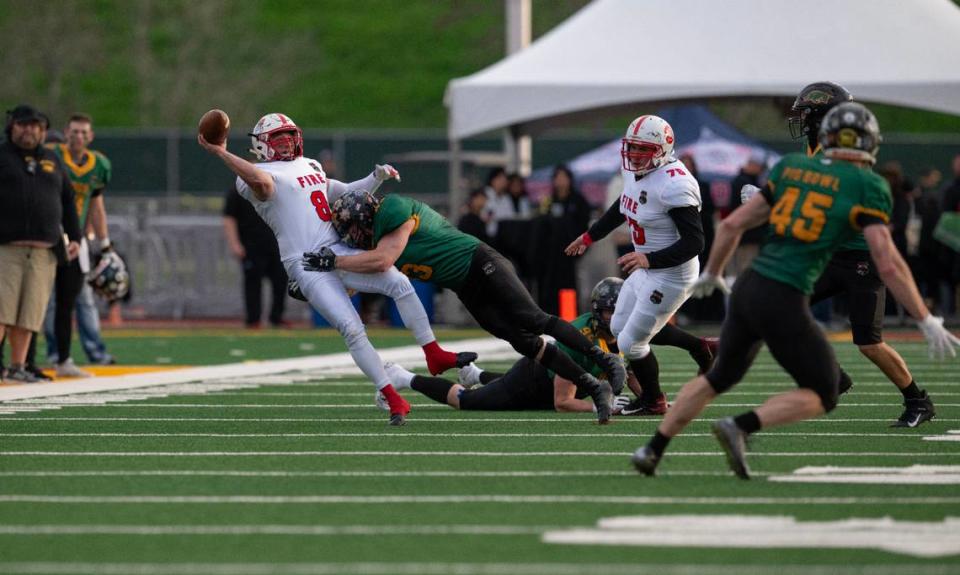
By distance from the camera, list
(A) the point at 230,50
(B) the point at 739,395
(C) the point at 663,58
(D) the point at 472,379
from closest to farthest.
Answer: (D) the point at 472,379 < (B) the point at 739,395 < (C) the point at 663,58 < (A) the point at 230,50

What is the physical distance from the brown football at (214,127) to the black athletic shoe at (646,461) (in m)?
3.71

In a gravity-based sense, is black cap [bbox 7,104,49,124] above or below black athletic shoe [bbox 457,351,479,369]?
above

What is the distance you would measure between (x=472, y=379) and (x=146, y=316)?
496 inches

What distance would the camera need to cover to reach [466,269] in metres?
10.2

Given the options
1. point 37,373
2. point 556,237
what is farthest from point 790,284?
point 556,237

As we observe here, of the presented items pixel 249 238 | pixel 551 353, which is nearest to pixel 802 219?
pixel 551 353

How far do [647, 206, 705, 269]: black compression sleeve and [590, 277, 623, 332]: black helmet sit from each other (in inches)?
17.6

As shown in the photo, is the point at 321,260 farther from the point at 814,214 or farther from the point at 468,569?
the point at 468,569

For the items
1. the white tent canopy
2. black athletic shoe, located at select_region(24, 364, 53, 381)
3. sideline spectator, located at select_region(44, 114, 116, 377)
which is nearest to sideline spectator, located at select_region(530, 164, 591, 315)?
the white tent canopy

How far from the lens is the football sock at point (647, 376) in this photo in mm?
10516

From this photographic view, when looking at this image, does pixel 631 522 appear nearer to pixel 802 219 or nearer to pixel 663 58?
pixel 802 219

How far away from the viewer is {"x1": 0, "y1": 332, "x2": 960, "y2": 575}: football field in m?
5.95

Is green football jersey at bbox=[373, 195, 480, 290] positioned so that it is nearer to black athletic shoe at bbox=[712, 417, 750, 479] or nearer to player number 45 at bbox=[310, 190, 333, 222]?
player number 45 at bbox=[310, 190, 333, 222]

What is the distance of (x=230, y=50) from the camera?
50312 millimetres
